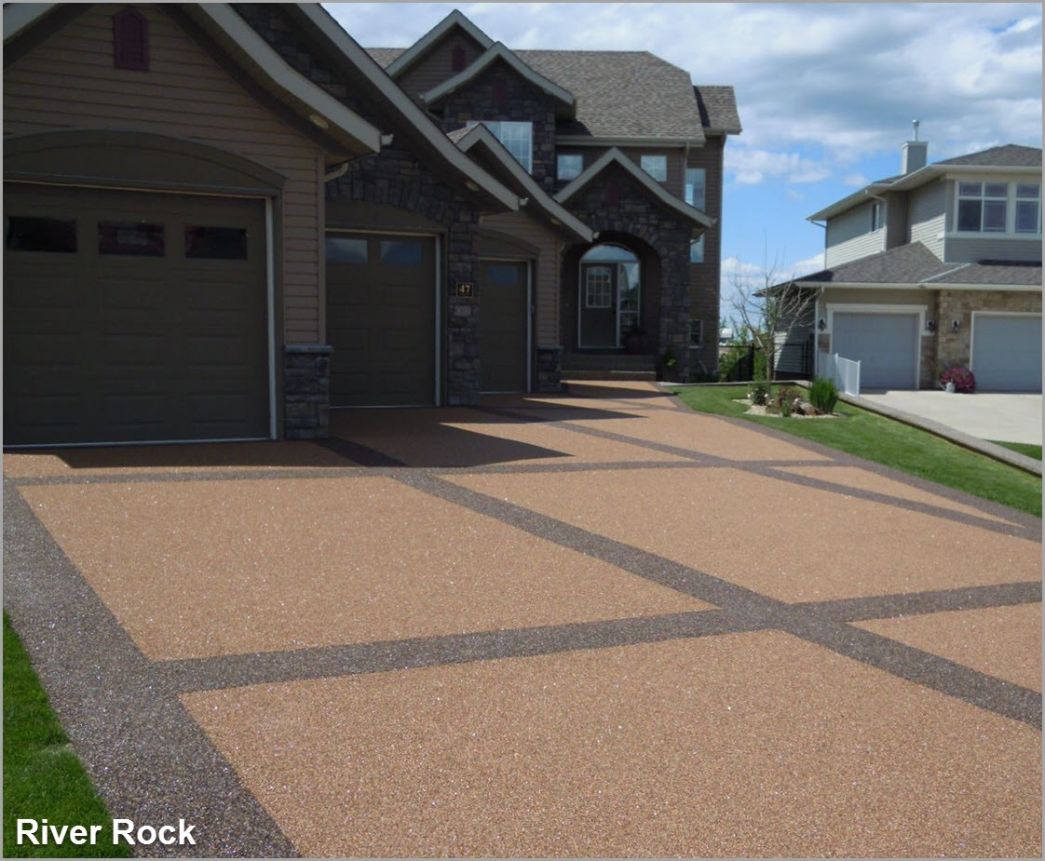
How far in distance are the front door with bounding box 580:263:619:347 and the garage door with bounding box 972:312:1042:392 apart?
32.4ft

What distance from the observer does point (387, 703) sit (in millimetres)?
4730

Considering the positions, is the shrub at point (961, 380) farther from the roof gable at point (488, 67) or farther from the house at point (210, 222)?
the house at point (210, 222)

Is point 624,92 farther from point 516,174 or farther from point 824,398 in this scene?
point 824,398

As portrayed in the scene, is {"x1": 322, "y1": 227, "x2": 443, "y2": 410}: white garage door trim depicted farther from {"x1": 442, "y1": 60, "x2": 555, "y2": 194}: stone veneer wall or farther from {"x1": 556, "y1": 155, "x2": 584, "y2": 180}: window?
{"x1": 556, "y1": 155, "x2": 584, "y2": 180}: window

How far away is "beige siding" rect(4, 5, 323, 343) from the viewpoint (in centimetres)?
1073

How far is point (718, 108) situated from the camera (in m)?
33.2

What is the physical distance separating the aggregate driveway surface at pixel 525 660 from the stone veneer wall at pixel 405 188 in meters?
6.95

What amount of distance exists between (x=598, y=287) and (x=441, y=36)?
7.97m

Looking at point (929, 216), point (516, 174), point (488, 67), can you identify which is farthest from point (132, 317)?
point (929, 216)

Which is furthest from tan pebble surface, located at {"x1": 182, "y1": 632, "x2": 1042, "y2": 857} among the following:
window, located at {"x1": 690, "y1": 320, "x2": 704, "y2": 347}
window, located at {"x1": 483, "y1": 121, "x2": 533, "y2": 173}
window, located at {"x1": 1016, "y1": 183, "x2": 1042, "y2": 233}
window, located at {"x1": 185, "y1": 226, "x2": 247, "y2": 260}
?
window, located at {"x1": 1016, "y1": 183, "x2": 1042, "y2": 233}

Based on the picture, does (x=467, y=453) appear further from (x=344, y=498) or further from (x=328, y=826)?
(x=328, y=826)

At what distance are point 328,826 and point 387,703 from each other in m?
1.07

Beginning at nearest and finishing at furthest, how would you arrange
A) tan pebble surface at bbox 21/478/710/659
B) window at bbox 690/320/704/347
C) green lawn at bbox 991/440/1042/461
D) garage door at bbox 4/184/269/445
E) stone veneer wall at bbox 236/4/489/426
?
tan pebble surface at bbox 21/478/710/659, garage door at bbox 4/184/269/445, stone veneer wall at bbox 236/4/489/426, green lawn at bbox 991/440/1042/461, window at bbox 690/320/704/347

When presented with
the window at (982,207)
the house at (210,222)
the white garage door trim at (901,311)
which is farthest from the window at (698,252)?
the house at (210,222)
